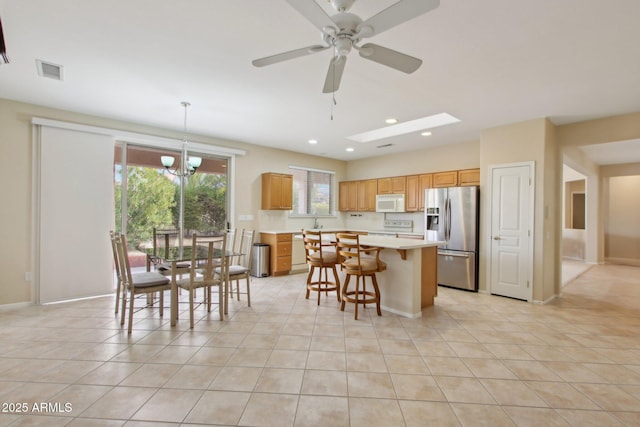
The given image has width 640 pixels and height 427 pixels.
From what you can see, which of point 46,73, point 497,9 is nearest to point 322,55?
point 497,9

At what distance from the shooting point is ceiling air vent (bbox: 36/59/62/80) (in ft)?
9.28

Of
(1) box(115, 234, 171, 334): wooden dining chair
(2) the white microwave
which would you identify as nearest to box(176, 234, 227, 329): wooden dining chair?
(1) box(115, 234, 171, 334): wooden dining chair

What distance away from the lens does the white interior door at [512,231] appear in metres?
4.24

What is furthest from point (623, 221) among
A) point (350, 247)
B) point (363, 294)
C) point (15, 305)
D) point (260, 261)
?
point (15, 305)

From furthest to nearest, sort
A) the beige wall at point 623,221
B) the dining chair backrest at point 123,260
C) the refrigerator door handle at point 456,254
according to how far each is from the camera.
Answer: the beige wall at point 623,221
the refrigerator door handle at point 456,254
the dining chair backrest at point 123,260

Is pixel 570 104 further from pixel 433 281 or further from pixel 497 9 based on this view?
pixel 433 281

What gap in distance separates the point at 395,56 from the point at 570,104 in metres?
3.08

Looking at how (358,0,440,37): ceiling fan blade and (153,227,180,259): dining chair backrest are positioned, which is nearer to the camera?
(358,0,440,37): ceiling fan blade

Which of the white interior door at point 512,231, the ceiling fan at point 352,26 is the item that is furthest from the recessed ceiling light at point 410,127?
the ceiling fan at point 352,26

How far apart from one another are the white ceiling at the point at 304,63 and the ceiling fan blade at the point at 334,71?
39cm

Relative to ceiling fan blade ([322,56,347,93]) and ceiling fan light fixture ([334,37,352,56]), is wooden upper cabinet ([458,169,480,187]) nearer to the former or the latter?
ceiling fan blade ([322,56,347,93])

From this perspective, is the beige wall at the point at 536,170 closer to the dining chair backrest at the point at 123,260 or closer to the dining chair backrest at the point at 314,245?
the dining chair backrest at the point at 314,245

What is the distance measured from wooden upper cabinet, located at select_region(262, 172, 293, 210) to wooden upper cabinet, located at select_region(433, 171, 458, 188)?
2922 millimetres

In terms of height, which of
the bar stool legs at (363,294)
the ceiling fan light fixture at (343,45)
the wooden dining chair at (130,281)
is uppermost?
the ceiling fan light fixture at (343,45)
